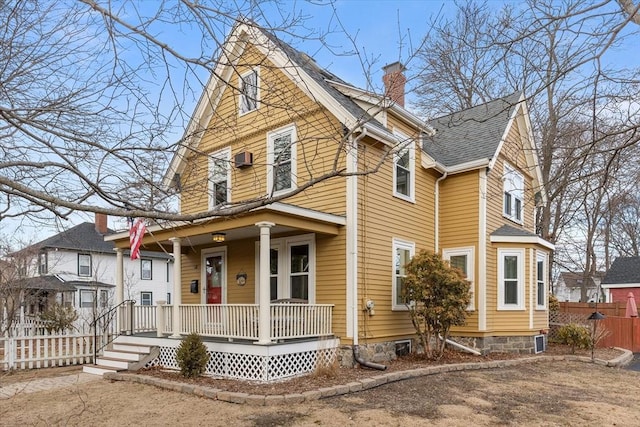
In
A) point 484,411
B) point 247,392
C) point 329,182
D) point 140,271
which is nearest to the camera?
point 484,411

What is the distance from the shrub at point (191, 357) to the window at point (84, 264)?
2259 centimetres

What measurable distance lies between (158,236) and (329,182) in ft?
13.3

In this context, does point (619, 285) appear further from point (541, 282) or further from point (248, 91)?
point (248, 91)

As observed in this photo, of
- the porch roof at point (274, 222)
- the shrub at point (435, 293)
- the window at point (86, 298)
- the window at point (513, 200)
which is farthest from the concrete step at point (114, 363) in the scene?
the window at point (86, 298)

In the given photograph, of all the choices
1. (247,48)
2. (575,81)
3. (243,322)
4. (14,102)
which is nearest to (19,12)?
(14,102)

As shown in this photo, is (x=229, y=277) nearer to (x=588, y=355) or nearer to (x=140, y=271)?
(x=588, y=355)

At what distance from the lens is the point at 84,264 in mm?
28453

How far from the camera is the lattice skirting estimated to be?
8.24 m

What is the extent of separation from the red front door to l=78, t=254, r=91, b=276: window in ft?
62.0

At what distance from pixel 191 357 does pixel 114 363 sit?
8.59 feet

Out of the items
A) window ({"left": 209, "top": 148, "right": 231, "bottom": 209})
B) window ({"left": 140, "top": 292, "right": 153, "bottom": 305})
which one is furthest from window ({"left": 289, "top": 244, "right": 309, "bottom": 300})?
window ({"left": 140, "top": 292, "right": 153, "bottom": 305})

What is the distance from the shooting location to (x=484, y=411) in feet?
21.5

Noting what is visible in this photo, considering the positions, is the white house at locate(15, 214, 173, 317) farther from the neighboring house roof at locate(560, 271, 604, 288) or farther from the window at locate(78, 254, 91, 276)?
the neighboring house roof at locate(560, 271, 604, 288)

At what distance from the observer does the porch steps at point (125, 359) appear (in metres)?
9.83
